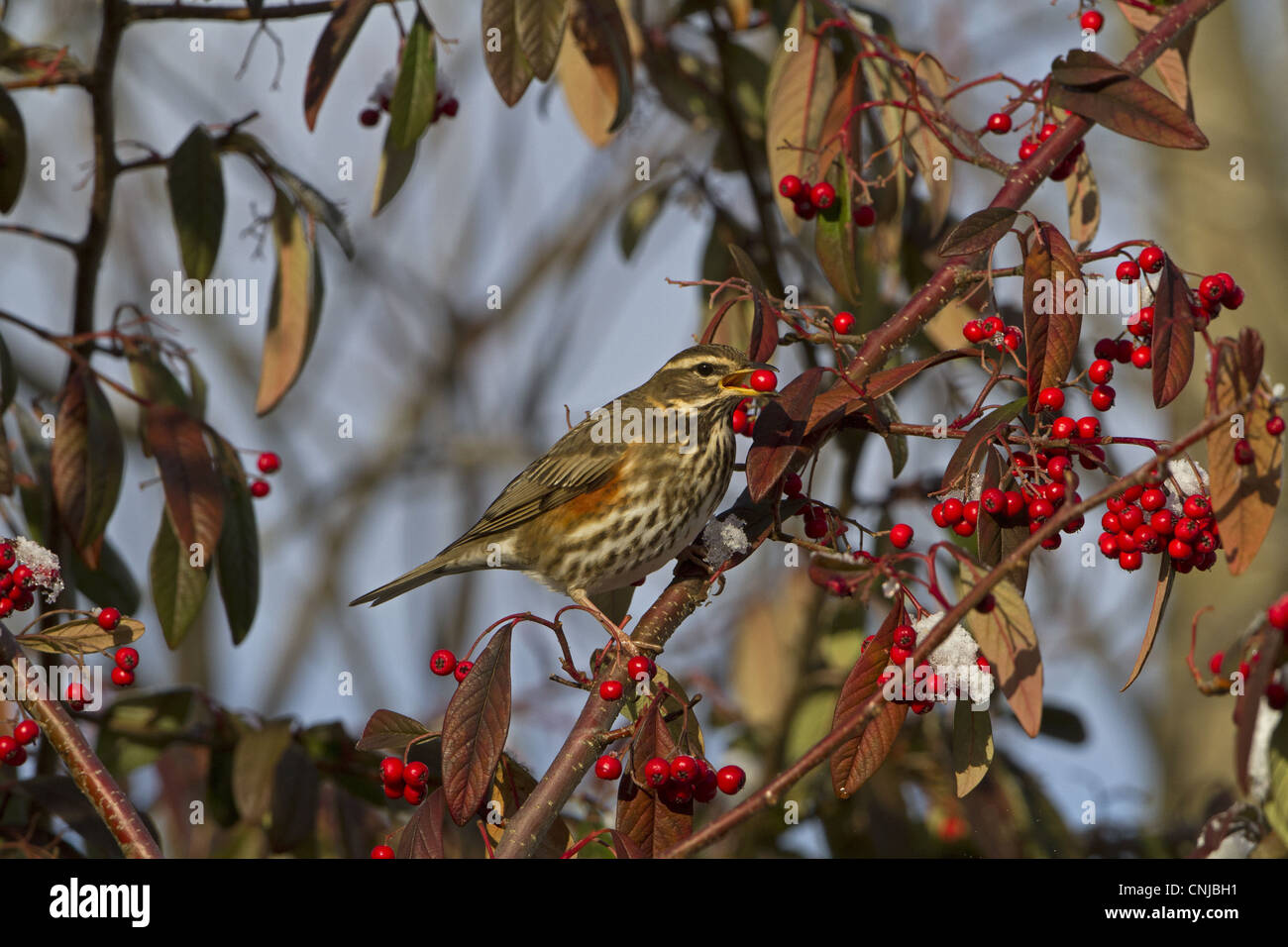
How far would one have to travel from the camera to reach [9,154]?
4.04 metres

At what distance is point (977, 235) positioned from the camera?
2.58 metres

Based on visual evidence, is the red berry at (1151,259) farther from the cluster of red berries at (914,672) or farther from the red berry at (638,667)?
the red berry at (638,667)

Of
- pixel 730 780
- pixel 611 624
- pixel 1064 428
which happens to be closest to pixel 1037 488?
pixel 1064 428

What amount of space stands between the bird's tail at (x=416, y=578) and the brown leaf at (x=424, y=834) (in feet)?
5.68

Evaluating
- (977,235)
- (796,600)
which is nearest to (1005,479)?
(977,235)

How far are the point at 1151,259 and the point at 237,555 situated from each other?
2722 millimetres

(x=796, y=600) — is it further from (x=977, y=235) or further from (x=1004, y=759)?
(x=977, y=235)

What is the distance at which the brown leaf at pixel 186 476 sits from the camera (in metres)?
3.56

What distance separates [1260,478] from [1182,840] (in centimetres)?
303

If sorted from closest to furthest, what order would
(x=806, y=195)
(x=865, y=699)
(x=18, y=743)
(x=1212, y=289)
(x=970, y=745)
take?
(x=865, y=699)
(x=970, y=745)
(x=1212, y=289)
(x=18, y=743)
(x=806, y=195)

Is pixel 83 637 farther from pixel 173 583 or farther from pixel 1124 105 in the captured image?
pixel 1124 105

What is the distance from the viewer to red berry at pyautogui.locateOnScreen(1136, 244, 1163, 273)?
8.66 ft

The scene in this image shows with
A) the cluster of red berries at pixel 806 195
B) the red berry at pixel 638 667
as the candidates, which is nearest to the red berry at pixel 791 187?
the cluster of red berries at pixel 806 195

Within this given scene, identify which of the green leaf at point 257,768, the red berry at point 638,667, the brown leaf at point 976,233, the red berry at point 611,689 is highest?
the brown leaf at point 976,233
